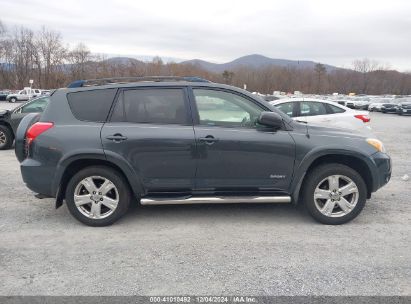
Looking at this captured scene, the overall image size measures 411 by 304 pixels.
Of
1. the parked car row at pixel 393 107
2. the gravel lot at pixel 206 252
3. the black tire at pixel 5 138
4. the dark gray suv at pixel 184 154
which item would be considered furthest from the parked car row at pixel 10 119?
the parked car row at pixel 393 107

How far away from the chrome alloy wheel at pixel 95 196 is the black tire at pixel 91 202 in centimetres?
3

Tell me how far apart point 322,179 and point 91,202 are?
2792 mm

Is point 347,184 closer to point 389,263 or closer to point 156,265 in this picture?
point 389,263

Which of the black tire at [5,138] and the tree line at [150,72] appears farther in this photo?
the tree line at [150,72]

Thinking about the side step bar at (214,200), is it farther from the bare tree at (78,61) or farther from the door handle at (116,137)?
the bare tree at (78,61)

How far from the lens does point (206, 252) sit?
3746mm

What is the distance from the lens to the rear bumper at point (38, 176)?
170 inches

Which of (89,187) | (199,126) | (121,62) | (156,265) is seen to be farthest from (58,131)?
(121,62)

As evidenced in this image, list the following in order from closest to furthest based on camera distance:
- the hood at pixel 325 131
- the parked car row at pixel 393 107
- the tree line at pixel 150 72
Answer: the hood at pixel 325 131 < the parked car row at pixel 393 107 < the tree line at pixel 150 72

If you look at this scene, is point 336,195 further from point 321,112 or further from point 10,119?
point 10,119

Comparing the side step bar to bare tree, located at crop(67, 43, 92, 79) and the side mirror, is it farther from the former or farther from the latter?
bare tree, located at crop(67, 43, 92, 79)

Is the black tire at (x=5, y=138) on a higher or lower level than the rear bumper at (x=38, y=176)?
lower

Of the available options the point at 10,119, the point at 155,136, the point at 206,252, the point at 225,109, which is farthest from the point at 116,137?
the point at 10,119

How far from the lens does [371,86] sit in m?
97.8
